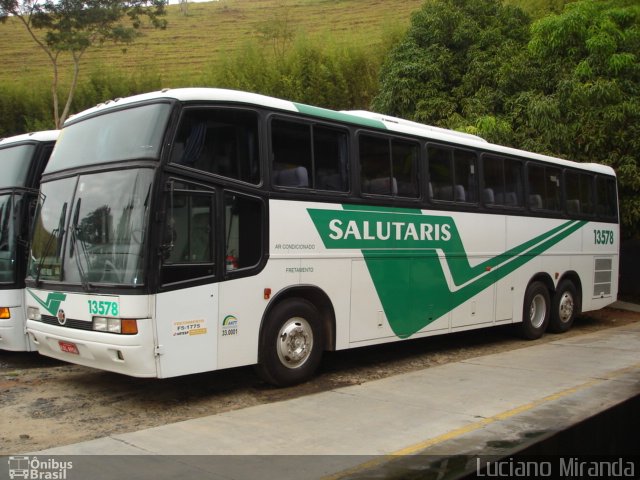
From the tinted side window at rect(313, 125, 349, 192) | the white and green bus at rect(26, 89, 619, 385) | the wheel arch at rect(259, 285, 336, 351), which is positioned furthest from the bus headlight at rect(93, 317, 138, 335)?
the tinted side window at rect(313, 125, 349, 192)

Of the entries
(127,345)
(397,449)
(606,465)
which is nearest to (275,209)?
(127,345)

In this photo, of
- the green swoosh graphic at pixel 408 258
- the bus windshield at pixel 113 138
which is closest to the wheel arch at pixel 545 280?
the green swoosh graphic at pixel 408 258

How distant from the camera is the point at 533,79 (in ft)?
55.1

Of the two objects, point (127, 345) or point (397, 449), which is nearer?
point (397, 449)

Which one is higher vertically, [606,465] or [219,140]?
[219,140]

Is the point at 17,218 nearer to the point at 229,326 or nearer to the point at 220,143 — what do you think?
the point at 220,143

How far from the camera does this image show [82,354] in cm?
657

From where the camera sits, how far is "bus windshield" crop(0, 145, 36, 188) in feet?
28.2

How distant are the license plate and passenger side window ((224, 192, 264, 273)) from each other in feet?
5.64

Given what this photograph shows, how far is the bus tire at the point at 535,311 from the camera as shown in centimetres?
1176

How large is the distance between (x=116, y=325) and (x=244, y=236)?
167 cm

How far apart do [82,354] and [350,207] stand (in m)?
3.61

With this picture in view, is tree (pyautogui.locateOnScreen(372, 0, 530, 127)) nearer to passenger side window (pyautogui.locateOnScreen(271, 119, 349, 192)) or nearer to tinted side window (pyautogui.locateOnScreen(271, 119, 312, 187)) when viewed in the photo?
passenger side window (pyautogui.locateOnScreen(271, 119, 349, 192))

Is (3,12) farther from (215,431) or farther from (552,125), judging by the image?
(215,431)
